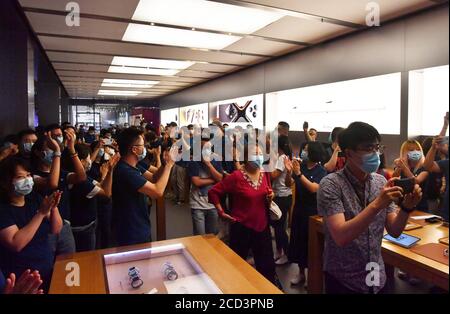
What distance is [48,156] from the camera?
7.92ft

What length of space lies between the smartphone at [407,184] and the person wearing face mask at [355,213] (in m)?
0.17

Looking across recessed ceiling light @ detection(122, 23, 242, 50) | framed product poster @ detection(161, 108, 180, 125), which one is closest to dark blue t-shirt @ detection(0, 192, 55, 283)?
recessed ceiling light @ detection(122, 23, 242, 50)

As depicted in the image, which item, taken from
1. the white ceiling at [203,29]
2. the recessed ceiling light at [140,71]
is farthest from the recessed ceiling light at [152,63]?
the recessed ceiling light at [140,71]

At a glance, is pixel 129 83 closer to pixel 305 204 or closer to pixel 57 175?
pixel 57 175

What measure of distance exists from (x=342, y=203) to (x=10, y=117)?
4.08 meters

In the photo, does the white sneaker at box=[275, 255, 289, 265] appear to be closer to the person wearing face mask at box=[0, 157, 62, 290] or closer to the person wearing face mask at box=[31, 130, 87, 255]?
the person wearing face mask at box=[31, 130, 87, 255]

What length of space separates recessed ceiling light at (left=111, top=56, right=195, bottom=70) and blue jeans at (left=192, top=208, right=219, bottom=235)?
4083mm

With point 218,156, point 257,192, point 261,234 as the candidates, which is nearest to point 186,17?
point 218,156

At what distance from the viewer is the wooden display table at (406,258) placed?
5.29 feet

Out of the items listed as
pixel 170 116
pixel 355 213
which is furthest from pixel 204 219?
pixel 170 116

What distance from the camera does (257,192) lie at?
2355mm

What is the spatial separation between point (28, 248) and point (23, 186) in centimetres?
33

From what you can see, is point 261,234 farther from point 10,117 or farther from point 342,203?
point 10,117

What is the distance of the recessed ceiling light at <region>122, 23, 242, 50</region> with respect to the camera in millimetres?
4426
